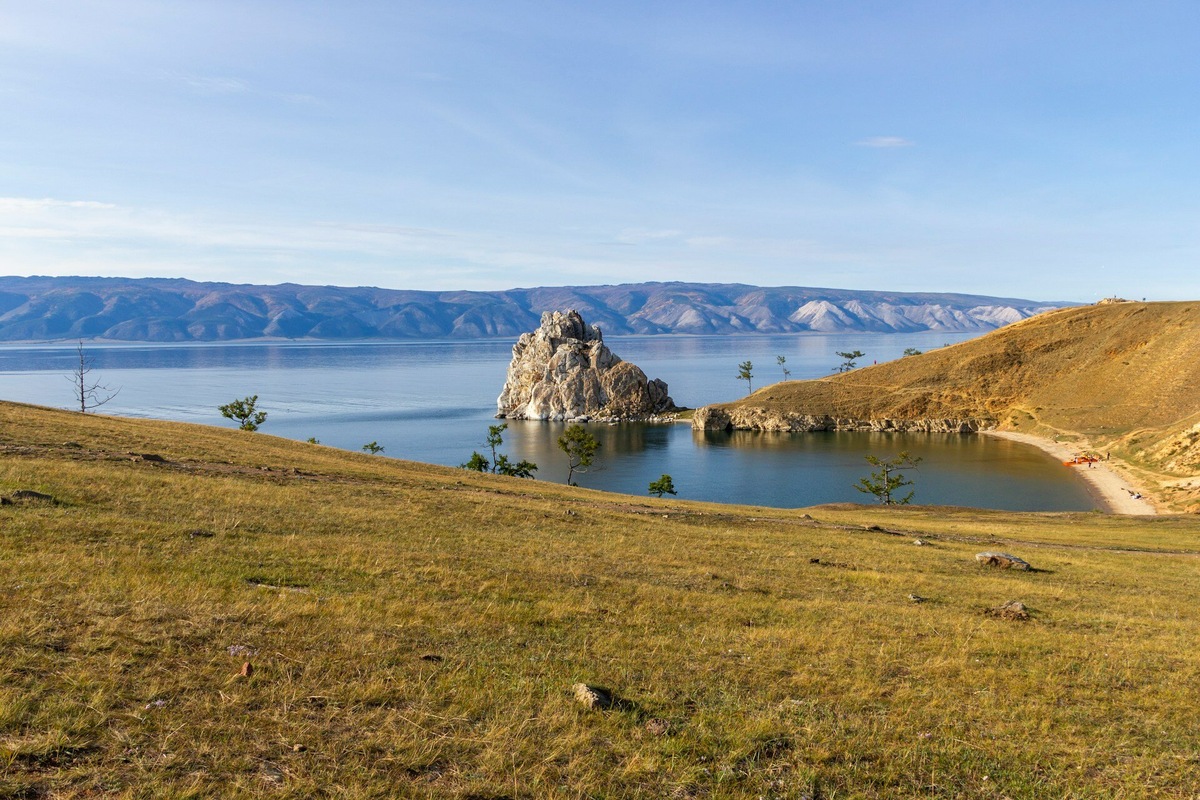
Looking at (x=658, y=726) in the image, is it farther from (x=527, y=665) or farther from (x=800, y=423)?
(x=800, y=423)

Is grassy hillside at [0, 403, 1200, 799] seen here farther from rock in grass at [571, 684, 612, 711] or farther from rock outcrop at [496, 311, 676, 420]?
rock outcrop at [496, 311, 676, 420]

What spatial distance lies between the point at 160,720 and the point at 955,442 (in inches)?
5565

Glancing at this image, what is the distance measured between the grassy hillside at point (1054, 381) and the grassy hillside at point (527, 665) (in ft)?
376

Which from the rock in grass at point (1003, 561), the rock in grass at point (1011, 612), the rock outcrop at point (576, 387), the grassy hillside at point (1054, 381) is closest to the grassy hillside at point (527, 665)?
the rock in grass at point (1011, 612)

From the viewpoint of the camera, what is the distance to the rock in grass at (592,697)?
9398mm

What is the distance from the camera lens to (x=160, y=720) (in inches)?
314

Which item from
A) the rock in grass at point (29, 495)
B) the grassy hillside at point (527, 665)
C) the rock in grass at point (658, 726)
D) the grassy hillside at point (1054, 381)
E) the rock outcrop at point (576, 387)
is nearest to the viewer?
Result: the grassy hillside at point (527, 665)

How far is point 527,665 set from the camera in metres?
10.8

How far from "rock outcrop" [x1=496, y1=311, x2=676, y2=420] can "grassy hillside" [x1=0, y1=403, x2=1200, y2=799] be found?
15024 cm

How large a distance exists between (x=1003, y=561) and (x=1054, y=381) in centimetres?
14708

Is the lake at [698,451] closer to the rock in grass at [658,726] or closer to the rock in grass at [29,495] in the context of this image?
the rock in grass at [29,495]

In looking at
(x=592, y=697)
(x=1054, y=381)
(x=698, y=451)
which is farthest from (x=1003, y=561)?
(x=1054, y=381)

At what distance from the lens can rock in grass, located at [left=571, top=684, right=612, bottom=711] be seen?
370 inches

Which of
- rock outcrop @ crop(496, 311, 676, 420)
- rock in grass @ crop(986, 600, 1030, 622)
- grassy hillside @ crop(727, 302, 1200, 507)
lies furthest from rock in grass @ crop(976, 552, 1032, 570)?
rock outcrop @ crop(496, 311, 676, 420)
